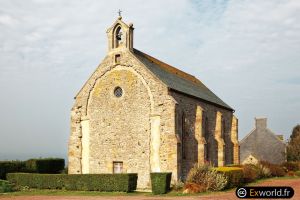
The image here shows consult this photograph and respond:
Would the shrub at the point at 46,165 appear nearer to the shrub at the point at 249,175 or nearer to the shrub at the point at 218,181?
the shrub at the point at 249,175

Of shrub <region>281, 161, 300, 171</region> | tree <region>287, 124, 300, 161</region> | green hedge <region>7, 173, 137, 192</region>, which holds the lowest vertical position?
shrub <region>281, 161, 300, 171</region>

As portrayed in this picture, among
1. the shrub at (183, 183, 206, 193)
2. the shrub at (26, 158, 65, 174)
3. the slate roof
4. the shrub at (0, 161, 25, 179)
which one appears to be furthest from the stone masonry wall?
the shrub at (0, 161, 25, 179)

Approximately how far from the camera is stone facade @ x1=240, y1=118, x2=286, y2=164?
Answer: 2174 inches

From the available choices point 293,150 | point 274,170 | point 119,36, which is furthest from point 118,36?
A: point 293,150

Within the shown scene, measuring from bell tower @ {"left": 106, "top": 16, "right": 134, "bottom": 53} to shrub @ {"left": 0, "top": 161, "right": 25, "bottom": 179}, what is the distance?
→ 1305cm

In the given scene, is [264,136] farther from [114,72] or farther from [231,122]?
[114,72]

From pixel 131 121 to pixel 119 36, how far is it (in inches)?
286

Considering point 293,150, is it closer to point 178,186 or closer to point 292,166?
point 292,166

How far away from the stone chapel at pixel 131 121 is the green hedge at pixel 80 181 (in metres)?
3.48

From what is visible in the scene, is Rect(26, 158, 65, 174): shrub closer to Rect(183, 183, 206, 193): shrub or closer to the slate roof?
the slate roof

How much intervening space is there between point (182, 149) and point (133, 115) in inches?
183

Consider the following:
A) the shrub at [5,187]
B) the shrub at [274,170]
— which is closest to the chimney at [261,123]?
the shrub at [274,170]

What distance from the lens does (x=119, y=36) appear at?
3278cm

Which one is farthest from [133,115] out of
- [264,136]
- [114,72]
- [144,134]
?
[264,136]
